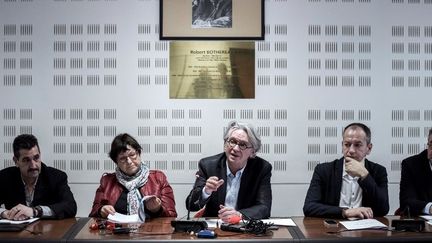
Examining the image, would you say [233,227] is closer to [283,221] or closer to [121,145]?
[283,221]

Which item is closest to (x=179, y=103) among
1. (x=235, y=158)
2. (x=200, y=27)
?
(x=200, y=27)

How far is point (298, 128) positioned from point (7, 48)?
99.8 inches

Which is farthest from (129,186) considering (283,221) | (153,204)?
(283,221)

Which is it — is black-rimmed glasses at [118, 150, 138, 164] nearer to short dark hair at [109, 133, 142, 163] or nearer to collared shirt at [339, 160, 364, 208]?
short dark hair at [109, 133, 142, 163]

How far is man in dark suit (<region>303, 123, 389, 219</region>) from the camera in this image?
3.42m

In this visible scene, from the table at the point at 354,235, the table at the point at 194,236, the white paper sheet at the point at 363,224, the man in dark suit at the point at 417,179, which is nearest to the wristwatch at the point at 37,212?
the table at the point at 194,236

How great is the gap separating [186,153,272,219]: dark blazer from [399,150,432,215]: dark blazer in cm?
100

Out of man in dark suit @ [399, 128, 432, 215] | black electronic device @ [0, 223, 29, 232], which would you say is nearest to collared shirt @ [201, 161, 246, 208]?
man in dark suit @ [399, 128, 432, 215]

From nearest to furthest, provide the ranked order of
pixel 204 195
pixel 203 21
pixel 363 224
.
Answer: pixel 363 224, pixel 204 195, pixel 203 21

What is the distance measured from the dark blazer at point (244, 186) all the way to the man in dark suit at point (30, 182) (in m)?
0.91

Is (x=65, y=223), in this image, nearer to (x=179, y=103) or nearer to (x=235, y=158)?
(x=235, y=158)

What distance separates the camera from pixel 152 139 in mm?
4324

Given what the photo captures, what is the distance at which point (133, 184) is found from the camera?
357cm

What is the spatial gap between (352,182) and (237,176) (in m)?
0.81
